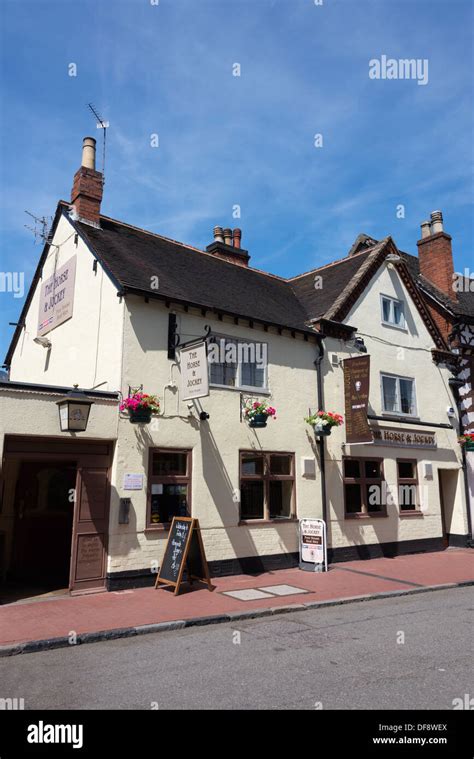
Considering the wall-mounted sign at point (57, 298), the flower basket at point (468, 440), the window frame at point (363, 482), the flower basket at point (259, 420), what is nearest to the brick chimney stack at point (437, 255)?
the flower basket at point (468, 440)

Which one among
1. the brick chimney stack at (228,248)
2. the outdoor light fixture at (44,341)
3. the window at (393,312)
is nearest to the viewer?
the outdoor light fixture at (44,341)

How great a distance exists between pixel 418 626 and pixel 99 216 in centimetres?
1237

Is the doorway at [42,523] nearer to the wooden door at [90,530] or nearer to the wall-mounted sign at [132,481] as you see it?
the wooden door at [90,530]

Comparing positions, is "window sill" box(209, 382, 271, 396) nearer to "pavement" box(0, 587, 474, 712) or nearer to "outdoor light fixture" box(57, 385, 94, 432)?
"outdoor light fixture" box(57, 385, 94, 432)

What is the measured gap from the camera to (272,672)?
593cm

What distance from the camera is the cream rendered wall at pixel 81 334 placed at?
1163 centimetres

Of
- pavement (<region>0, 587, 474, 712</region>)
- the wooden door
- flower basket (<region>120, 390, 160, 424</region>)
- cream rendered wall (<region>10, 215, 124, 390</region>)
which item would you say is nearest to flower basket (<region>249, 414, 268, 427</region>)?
flower basket (<region>120, 390, 160, 424</region>)

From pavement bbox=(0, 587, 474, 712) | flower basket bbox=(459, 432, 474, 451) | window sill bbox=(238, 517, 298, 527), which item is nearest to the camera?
pavement bbox=(0, 587, 474, 712)

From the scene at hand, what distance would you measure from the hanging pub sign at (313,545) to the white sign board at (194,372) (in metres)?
4.59

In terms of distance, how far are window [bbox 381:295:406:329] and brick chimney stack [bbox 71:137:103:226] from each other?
9.31 meters

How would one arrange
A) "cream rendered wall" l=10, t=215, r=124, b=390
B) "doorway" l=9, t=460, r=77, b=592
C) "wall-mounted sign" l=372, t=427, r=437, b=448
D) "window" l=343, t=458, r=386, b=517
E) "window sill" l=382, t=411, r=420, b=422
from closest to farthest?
"cream rendered wall" l=10, t=215, r=124, b=390
"doorway" l=9, t=460, r=77, b=592
"window" l=343, t=458, r=386, b=517
"wall-mounted sign" l=372, t=427, r=437, b=448
"window sill" l=382, t=411, r=420, b=422

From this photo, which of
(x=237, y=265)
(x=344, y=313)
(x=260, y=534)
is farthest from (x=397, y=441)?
(x=237, y=265)

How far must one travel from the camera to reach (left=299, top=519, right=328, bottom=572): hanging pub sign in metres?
12.8

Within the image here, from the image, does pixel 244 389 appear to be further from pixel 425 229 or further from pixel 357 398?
pixel 425 229
